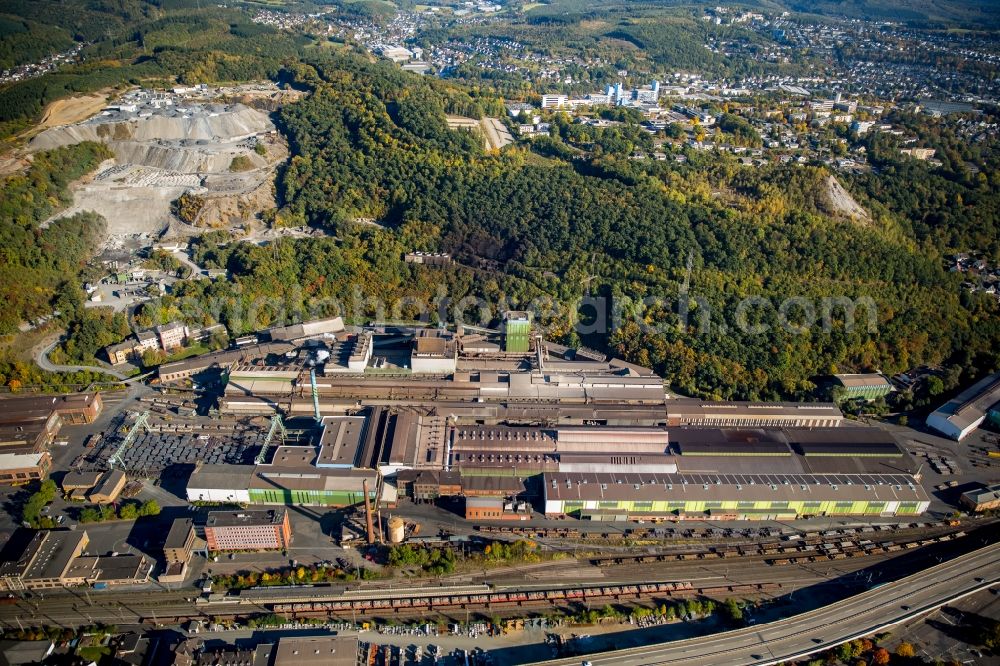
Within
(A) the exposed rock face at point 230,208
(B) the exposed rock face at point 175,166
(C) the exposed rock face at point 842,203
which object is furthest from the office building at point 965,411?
(B) the exposed rock face at point 175,166

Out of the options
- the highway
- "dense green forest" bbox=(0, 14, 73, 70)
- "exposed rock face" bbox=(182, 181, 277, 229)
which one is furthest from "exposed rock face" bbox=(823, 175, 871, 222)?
"dense green forest" bbox=(0, 14, 73, 70)

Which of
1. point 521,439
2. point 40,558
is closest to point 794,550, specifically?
point 521,439

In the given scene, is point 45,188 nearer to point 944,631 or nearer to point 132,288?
point 132,288

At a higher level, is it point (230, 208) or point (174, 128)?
point (174, 128)

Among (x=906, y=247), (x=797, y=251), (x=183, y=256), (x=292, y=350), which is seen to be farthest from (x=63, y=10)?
(x=906, y=247)

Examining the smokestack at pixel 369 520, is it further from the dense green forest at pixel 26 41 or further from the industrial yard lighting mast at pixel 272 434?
the dense green forest at pixel 26 41

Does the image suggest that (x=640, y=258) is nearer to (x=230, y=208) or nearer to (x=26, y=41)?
(x=230, y=208)
